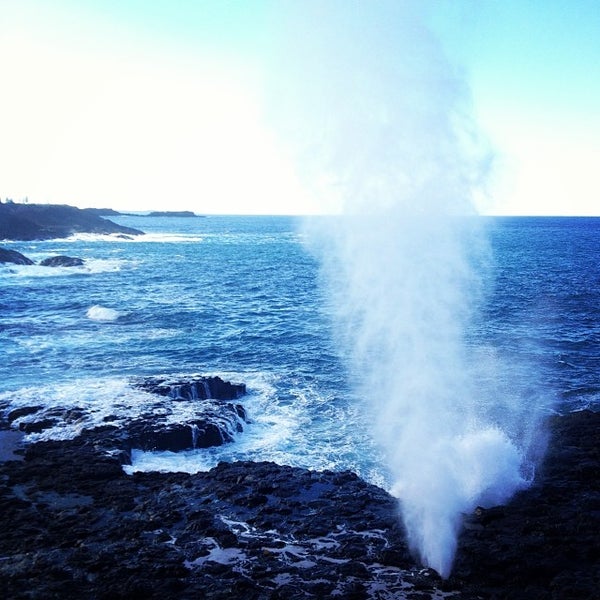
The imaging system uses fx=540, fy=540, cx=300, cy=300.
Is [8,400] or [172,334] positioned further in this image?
[172,334]

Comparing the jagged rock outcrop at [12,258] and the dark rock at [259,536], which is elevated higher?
the jagged rock outcrop at [12,258]

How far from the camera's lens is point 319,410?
31.5 m

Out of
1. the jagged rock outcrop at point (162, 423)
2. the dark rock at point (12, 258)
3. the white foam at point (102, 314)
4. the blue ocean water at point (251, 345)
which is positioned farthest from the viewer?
the dark rock at point (12, 258)

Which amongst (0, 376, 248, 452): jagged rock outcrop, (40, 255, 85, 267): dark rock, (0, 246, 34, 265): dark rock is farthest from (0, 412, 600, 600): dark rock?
(0, 246, 34, 265): dark rock

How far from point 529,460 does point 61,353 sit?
32.7m

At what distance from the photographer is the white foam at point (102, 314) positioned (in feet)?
174

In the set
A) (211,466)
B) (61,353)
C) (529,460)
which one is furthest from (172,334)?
(529,460)

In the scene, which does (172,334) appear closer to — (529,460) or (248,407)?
(248,407)

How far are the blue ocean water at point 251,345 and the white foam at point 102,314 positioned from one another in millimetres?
221

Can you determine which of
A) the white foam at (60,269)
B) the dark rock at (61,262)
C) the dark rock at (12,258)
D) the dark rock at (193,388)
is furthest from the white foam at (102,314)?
the dark rock at (12,258)

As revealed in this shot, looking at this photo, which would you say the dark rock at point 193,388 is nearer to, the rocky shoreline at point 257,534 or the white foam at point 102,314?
the rocky shoreline at point 257,534

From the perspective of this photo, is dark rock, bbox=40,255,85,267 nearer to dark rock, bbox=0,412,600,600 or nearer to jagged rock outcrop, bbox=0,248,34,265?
jagged rock outcrop, bbox=0,248,34,265

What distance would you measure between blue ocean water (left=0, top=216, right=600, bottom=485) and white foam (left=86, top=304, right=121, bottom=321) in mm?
221

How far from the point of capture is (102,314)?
53719mm
